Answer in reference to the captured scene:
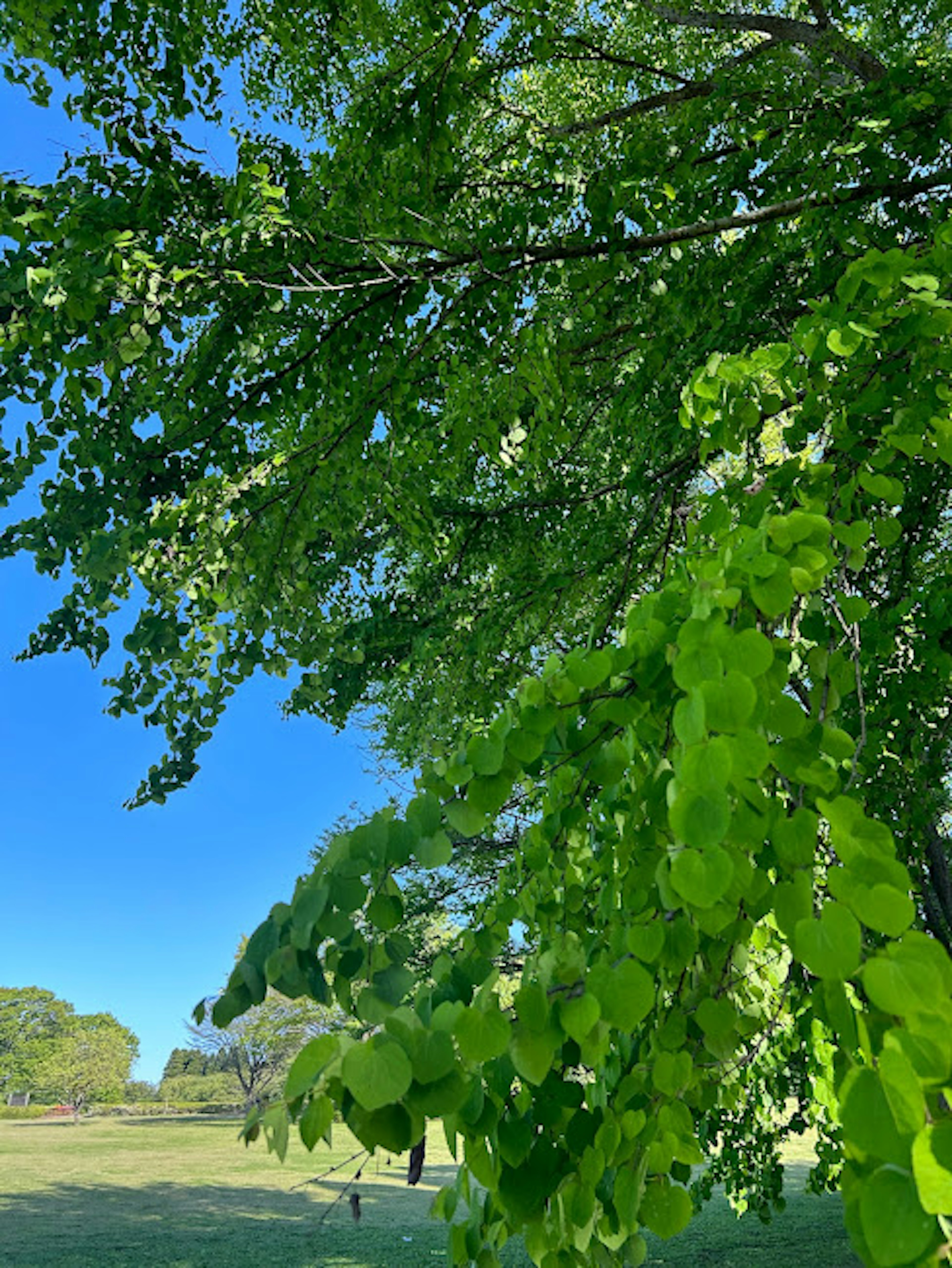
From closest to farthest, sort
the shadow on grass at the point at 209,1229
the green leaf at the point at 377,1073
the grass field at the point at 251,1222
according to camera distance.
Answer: the green leaf at the point at 377,1073 → the grass field at the point at 251,1222 → the shadow on grass at the point at 209,1229

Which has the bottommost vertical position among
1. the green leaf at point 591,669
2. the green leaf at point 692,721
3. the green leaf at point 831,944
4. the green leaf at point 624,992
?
the green leaf at point 624,992

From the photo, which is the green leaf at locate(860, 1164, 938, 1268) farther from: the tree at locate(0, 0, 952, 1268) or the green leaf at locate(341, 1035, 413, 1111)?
the green leaf at locate(341, 1035, 413, 1111)

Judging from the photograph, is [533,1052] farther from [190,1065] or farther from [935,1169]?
[190,1065]

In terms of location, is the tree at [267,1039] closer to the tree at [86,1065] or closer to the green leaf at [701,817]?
the tree at [86,1065]

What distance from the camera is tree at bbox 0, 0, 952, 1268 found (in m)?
1.06

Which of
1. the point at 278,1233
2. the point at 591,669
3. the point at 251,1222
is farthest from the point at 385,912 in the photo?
the point at 251,1222

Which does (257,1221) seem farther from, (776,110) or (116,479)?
(776,110)

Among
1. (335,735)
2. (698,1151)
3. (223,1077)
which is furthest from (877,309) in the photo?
(223,1077)

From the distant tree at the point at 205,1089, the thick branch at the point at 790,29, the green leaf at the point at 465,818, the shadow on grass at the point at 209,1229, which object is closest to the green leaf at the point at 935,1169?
the green leaf at the point at 465,818

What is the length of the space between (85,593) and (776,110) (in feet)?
12.0

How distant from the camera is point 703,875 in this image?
3.19 feet

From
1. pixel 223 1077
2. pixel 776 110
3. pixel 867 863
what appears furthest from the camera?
pixel 223 1077

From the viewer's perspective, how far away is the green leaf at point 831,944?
863mm

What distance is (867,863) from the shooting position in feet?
3.09
